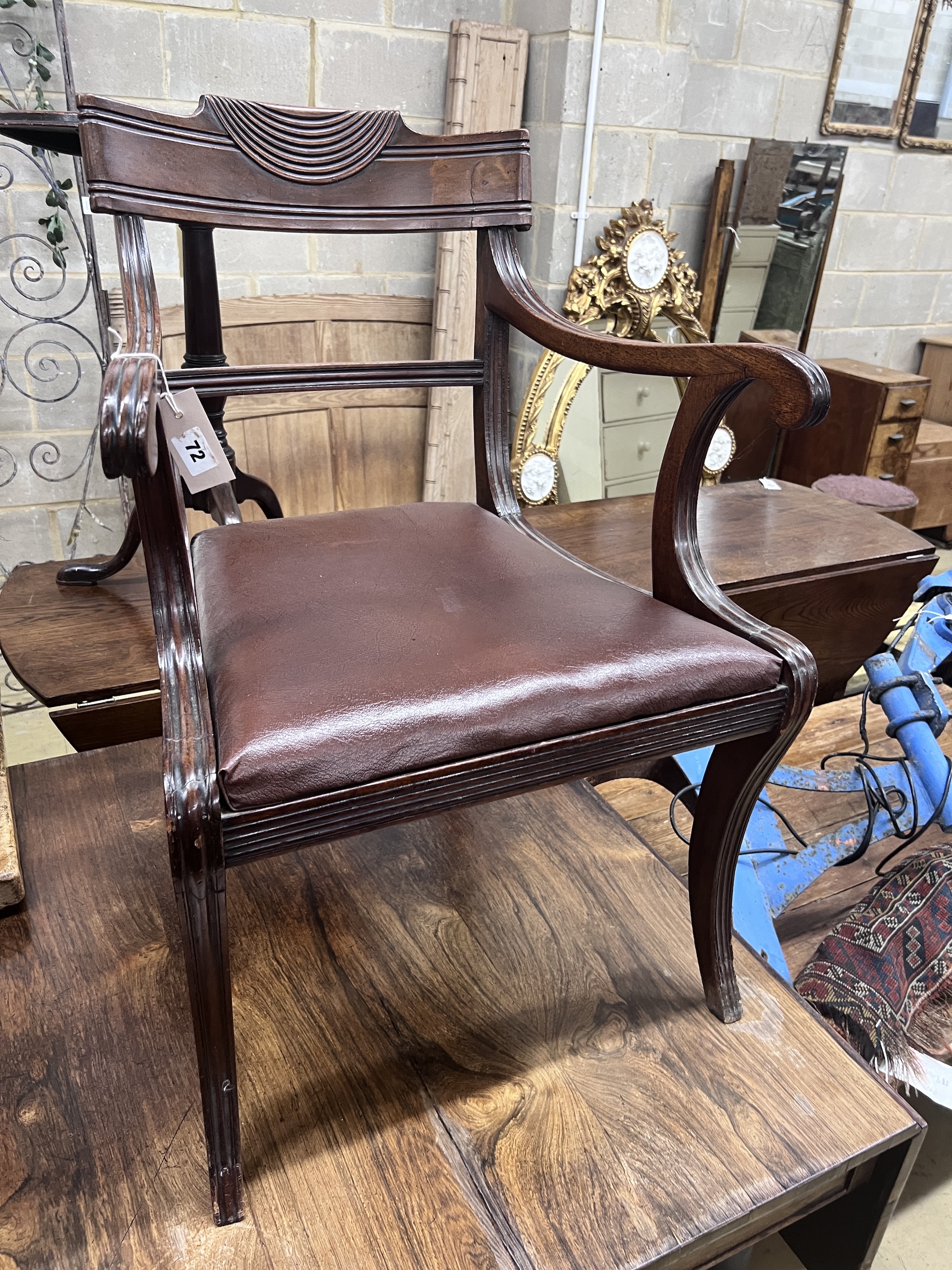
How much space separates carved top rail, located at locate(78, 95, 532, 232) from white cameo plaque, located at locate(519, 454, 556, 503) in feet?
4.67

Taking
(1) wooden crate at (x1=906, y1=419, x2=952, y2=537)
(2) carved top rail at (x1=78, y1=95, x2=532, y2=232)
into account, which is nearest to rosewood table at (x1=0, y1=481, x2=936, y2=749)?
(2) carved top rail at (x1=78, y1=95, x2=532, y2=232)

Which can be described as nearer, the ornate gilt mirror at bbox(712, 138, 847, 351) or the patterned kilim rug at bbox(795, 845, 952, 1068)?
the patterned kilim rug at bbox(795, 845, 952, 1068)

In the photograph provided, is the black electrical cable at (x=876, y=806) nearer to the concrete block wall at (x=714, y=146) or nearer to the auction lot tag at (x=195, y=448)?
the auction lot tag at (x=195, y=448)

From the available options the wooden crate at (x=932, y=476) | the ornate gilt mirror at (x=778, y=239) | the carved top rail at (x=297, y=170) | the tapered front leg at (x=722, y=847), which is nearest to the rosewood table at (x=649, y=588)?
the carved top rail at (x=297, y=170)

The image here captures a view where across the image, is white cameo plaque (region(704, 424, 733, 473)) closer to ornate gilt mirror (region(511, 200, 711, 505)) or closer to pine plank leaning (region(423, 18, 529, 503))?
ornate gilt mirror (region(511, 200, 711, 505))

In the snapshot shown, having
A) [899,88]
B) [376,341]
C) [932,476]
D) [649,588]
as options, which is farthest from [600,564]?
[899,88]

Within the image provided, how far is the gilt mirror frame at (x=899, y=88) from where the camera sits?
9.17ft

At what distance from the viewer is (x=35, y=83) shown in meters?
1.86

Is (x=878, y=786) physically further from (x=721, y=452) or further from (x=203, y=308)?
(x=721, y=452)

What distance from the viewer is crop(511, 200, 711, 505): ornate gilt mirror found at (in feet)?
7.89

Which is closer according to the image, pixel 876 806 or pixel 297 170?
pixel 297 170

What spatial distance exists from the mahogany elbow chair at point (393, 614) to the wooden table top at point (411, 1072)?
7 cm

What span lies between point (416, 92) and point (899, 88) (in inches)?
70.8

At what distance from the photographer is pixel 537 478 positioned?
2.48 meters
